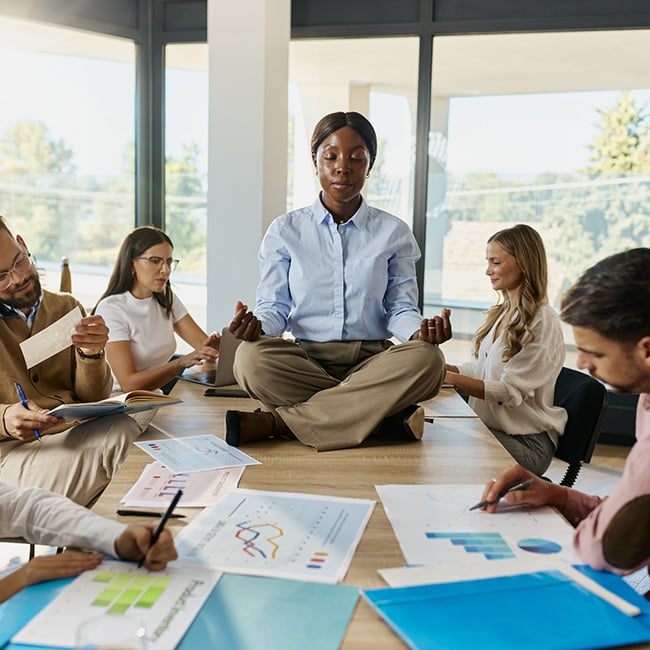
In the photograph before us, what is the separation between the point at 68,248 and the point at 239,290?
3.70 ft

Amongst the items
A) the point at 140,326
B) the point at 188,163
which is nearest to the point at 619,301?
the point at 140,326

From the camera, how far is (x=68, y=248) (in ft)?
15.7

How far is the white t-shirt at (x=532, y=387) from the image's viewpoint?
8.19 feet

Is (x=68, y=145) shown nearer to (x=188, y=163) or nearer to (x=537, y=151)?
(x=188, y=163)

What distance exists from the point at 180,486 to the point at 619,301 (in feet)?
3.25

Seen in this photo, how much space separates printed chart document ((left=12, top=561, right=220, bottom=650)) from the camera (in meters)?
1.12

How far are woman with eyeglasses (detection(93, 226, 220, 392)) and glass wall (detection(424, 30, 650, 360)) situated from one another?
2020 millimetres

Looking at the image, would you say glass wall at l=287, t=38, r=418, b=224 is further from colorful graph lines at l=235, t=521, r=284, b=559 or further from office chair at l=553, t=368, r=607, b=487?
colorful graph lines at l=235, t=521, r=284, b=559

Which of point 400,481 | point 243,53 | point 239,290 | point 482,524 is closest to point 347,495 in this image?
point 400,481

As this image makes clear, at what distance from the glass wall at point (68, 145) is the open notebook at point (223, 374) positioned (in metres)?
1.80

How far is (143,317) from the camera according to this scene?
2.99m

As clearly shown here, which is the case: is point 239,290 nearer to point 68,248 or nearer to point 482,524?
point 68,248

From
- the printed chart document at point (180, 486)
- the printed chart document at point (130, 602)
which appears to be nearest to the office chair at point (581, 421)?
the printed chart document at point (180, 486)

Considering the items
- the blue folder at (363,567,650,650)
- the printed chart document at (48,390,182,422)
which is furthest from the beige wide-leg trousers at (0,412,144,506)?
the blue folder at (363,567,650,650)
